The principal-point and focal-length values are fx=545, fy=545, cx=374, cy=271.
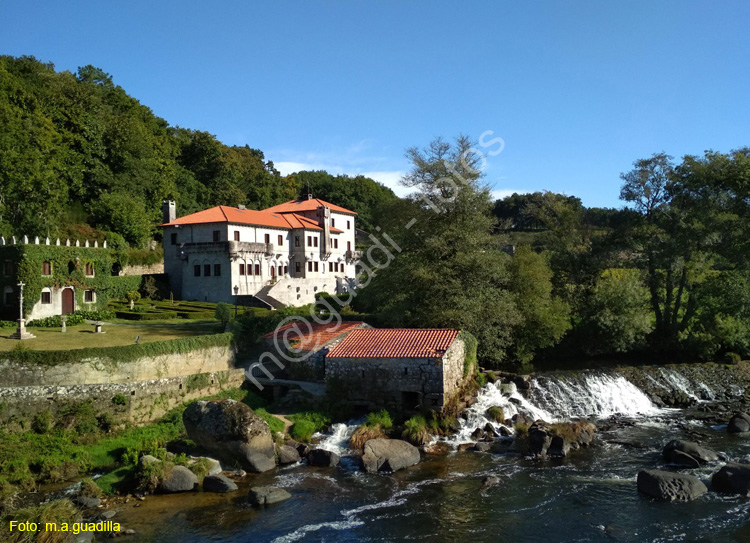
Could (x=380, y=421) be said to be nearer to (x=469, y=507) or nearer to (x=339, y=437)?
(x=339, y=437)

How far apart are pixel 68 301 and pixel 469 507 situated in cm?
3311

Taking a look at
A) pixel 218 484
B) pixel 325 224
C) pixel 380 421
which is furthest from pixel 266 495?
pixel 325 224

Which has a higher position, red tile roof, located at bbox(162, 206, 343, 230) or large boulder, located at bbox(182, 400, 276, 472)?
red tile roof, located at bbox(162, 206, 343, 230)

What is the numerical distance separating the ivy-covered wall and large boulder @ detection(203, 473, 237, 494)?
24043 millimetres

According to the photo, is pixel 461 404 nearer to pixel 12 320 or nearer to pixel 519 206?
pixel 12 320

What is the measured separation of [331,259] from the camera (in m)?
57.6

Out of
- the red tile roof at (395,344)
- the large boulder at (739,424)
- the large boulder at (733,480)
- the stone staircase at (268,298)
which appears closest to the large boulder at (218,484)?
the red tile roof at (395,344)

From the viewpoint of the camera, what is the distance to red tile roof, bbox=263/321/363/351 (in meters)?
27.2

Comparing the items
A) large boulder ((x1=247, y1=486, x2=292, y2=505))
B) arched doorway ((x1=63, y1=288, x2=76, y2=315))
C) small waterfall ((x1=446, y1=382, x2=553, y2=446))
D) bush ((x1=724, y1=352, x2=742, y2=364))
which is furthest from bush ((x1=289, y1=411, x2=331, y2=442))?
bush ((x1=724, y1=352, x2=742, y2=364))

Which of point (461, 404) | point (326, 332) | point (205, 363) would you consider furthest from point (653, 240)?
point (205, 363)

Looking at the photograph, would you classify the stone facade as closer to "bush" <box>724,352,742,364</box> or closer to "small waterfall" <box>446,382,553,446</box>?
"small waterfall" <box>446,382,553,446</box>

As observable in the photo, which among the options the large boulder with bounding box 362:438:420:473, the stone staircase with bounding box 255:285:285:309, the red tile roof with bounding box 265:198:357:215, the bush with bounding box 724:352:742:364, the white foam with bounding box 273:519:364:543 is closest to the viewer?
the white foam with bounding box 273:519:364:543

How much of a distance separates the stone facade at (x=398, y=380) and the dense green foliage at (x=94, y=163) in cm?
3379

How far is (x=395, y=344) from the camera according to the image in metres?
24.5
